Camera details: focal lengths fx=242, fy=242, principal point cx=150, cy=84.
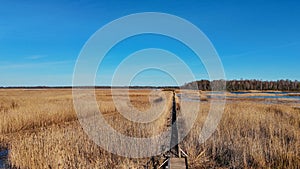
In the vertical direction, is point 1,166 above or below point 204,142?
below

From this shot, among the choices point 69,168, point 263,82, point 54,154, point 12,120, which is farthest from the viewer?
point 263,82

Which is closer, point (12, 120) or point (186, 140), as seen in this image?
point (186, 140)

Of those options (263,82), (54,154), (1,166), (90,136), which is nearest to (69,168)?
(54,154)

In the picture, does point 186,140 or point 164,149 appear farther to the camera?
point 186,140

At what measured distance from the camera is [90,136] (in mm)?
7816

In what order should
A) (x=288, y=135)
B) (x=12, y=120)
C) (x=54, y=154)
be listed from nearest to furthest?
1. (x=54, y=154)
2. (x=288, y=135)
3. (x=12, y=120)

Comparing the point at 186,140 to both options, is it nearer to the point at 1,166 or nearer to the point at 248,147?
the point at 248,147

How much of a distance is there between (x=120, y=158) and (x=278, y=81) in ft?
535

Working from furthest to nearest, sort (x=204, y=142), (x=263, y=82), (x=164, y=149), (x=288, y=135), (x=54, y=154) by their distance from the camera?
(x=263, y=82) < (x=288, y=135) < (x=204, y=142) < (x=164, y=149) < (x=54, y=154)

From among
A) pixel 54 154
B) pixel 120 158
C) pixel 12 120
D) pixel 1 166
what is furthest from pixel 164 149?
pixel 12 120

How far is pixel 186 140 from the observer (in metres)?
7.24

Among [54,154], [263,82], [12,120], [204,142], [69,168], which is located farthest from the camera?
[263,82]

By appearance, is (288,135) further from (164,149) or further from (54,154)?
(54,154)

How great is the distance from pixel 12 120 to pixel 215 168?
10.0m
